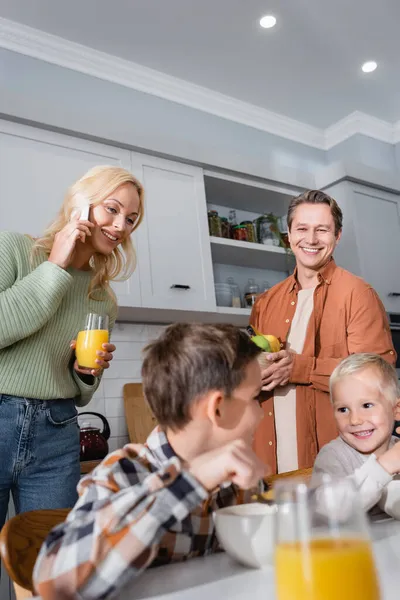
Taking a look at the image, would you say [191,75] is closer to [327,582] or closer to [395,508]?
[395,508]

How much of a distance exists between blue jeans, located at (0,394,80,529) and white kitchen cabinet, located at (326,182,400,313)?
2471 millimetres

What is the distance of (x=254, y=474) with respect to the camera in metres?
0.70

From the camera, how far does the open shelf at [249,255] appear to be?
10.8ft

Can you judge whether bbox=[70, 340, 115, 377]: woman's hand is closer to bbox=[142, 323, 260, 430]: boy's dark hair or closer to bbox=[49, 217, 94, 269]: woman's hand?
bbox=[49, 217, 94, 269]: woman's hand

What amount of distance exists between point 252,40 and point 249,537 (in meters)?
3.24

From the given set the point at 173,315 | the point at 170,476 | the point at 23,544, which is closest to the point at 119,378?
the point at 173,315

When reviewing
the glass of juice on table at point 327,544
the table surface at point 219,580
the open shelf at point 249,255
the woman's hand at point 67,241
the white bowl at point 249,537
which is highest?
the open shelf at point 249,255

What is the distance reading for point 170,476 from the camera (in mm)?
693

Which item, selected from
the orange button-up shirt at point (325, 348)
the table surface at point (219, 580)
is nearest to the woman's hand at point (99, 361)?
the orange button-up shirt at point (325, 348)

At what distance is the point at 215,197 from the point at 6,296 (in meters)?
2.34

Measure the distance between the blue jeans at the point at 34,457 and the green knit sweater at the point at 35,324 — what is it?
0.04m

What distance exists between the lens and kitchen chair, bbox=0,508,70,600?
0.78 metres

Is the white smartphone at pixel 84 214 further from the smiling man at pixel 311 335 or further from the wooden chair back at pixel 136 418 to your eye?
the wooden chair back at pixel 136 418

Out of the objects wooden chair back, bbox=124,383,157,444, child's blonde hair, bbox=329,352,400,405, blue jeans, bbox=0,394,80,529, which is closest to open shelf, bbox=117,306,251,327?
wooden chair back, bbox=124,383,157,444
